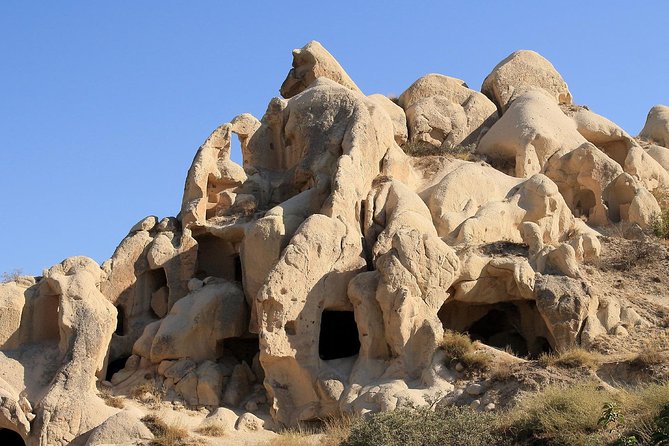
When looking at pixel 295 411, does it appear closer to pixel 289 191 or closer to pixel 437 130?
pixel 289 191

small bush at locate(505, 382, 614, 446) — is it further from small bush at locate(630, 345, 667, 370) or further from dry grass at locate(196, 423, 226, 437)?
dry grass at locate(196, 423, 226, 437)

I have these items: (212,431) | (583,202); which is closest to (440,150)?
(583,202)

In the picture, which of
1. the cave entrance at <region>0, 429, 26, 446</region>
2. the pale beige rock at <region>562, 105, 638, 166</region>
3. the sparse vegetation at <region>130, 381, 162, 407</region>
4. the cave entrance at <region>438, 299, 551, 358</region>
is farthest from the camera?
the pale beige rock at <region>562, 105, 638, 166</region>

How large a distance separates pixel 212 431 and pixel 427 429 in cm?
556

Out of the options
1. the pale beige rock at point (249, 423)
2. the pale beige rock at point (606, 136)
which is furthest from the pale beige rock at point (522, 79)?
the pale beige rock at point (249, 423)

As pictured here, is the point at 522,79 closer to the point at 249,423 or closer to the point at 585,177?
the point at 585,177

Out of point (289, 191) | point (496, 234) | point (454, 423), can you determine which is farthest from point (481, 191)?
point (454, 423)

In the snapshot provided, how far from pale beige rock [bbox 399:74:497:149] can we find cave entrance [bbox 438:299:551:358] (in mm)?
7348

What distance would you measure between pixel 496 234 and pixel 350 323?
11.9ft

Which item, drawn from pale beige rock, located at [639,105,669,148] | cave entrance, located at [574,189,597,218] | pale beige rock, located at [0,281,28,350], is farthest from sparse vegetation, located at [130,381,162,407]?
pale beige rock, located at [639,105,669,148]

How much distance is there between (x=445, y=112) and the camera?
36.0 m

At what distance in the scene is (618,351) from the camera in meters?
25.2

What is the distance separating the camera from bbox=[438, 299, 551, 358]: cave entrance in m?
27.1

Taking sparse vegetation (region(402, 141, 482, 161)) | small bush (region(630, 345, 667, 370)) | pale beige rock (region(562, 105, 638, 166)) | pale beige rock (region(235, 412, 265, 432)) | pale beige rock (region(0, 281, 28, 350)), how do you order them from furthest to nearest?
pale beige rock (region(562, 105, 638, 166)) → sparse vegetation (region(402, 141, 482, 161)) → pale beige rock (region(0, 281, 28, 350)) → pale beige rock (region(235, 412, 265, 432)) → small bush (region(630, 345, 667, 370))
